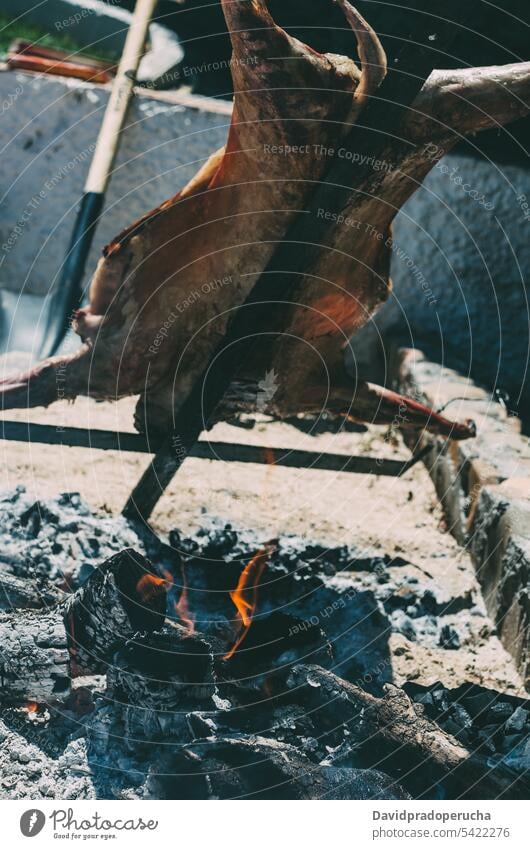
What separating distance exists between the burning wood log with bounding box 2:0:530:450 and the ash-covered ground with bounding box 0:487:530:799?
1.83ft

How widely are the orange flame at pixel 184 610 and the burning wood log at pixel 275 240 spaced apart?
0.59 metres

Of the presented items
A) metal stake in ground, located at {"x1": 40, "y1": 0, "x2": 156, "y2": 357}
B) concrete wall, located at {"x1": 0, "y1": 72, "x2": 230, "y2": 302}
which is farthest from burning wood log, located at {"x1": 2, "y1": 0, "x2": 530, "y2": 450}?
concrete wall, located at {"x1": 0, "y1": 72, "x2": 230, "y2": 302}

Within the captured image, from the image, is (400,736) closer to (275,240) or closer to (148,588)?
(148,588)

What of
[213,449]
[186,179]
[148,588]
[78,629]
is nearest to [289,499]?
[213,449]

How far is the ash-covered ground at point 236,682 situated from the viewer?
2018mm

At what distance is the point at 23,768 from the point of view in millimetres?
2006

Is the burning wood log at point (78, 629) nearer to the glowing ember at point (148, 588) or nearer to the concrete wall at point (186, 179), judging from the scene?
the glowing ember at point (148, 588)

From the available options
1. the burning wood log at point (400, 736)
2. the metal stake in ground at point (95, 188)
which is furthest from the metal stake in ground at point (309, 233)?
the metal stake in ground at point (95, 188)

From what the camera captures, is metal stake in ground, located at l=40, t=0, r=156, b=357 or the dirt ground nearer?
the dirt ground

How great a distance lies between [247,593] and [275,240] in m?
1.20

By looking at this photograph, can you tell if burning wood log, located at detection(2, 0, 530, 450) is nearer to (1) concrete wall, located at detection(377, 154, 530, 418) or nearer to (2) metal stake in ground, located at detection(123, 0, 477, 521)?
(2) metal stake in ground, located at detection(123, 0, 477, 521)

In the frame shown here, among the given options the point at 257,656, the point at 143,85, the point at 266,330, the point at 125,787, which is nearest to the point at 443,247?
the point at 143,85

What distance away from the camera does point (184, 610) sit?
8.89 ft

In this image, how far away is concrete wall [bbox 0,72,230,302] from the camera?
4.89 meters
